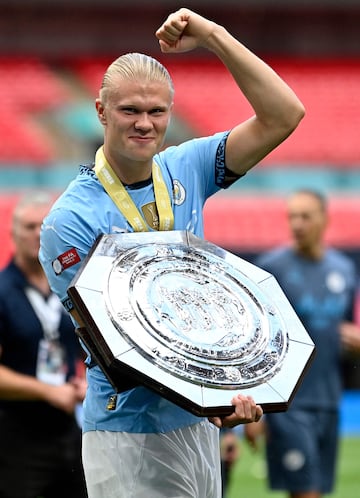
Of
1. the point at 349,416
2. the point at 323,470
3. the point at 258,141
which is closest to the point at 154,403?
the point at 258,141

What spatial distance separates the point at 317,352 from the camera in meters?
7.45

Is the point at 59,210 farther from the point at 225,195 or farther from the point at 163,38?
the point at 225,195

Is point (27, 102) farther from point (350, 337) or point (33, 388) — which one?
point (33, 388)

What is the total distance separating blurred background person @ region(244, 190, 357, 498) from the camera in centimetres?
722

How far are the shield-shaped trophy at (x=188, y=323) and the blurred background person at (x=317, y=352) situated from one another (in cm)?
377

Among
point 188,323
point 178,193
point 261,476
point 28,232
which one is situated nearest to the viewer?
point 188,323

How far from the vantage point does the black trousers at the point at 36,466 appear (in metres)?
Answer: 5.52

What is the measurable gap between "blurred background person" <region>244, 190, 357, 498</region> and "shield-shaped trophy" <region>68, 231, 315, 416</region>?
3.77 metres

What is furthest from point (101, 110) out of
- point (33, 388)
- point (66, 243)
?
point (33, 388)

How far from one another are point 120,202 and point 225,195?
14.8m

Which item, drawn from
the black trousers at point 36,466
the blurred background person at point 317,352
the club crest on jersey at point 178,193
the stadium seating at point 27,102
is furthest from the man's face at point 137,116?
the stadium seating at point 27,102

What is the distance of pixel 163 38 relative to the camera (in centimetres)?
355

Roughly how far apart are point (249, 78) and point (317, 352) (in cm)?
408

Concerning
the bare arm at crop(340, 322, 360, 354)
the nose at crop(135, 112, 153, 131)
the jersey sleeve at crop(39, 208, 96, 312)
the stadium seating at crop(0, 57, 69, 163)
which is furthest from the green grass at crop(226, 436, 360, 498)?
the stadium seating at crop(0, 57, 69, 163)
